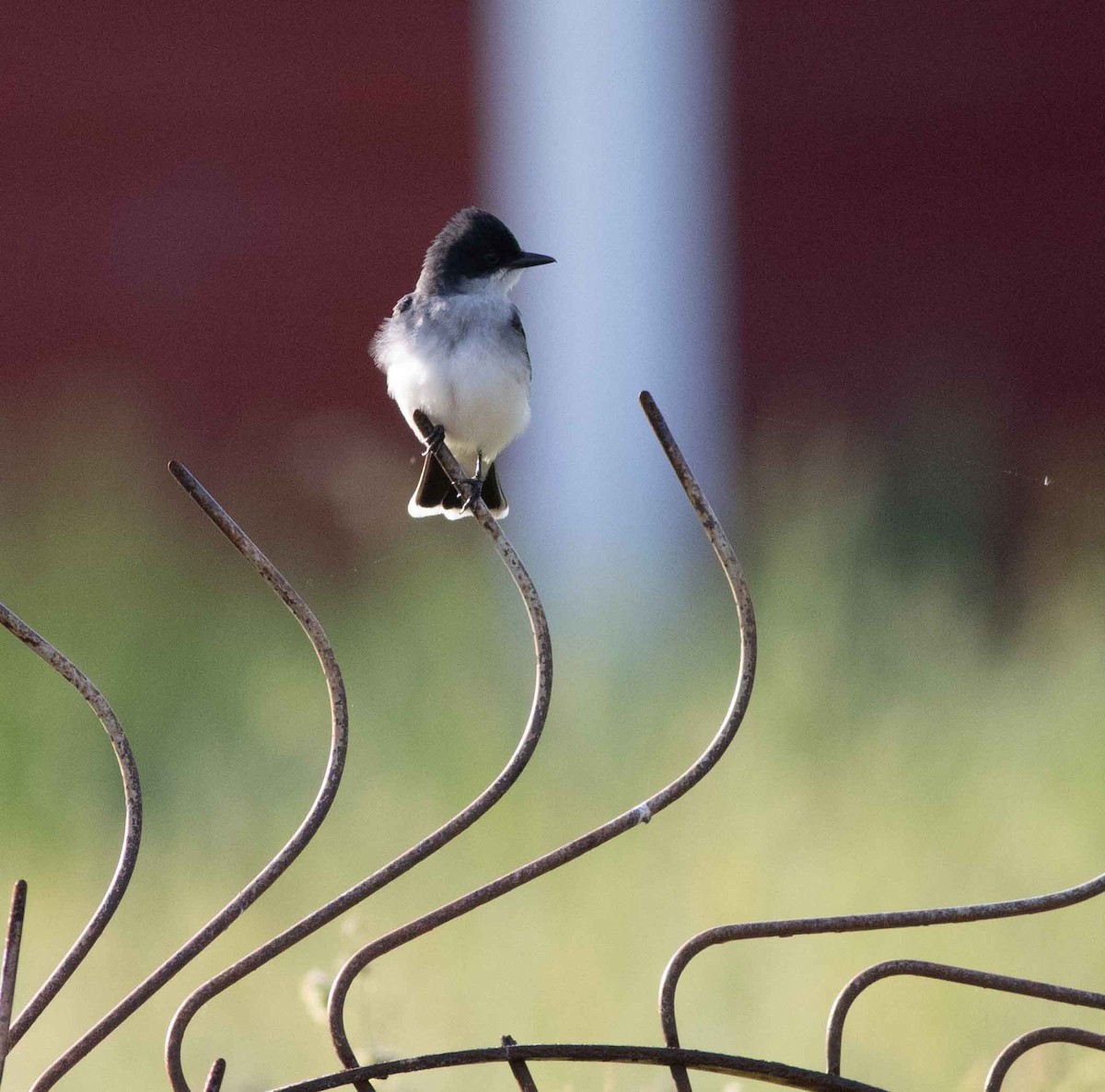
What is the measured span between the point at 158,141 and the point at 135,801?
7.39 meters

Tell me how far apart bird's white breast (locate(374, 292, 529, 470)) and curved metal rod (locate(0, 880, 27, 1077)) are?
1.74 m

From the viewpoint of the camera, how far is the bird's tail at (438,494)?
2.72m

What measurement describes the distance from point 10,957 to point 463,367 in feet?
6.52

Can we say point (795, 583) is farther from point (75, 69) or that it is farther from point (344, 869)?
point (75, 69)

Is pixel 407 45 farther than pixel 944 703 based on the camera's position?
Yes

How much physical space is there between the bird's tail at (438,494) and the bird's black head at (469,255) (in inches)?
A: 20.8

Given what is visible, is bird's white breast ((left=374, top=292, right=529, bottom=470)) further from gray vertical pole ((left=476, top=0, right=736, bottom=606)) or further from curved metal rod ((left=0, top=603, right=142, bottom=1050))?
gray vertical pole ((left=476, top=0, right=736, bottom=606))

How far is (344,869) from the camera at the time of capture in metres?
3.88

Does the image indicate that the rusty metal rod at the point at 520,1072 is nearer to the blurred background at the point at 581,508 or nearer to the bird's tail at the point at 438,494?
the blurred background at the point at 581,508

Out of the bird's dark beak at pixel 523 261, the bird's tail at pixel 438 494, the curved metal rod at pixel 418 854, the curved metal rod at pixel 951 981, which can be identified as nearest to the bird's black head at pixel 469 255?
the bird's dark beak at pixel 523 261

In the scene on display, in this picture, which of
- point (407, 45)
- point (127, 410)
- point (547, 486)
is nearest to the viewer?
point (127, 410)

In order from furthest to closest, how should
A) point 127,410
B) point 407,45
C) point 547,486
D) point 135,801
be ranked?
point 407,45 → point 547,486 → point 127,410 → point 135,801

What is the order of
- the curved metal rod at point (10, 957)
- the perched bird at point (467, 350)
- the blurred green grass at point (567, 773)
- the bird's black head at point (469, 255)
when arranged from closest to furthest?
the curved metal rod at point (10, 957) < the perched bird at point (467, 350) < the blurred green grass at point (567, 773) < the bird's black head at point (469, 255)

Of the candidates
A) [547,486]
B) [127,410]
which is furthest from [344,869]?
[547,486]
